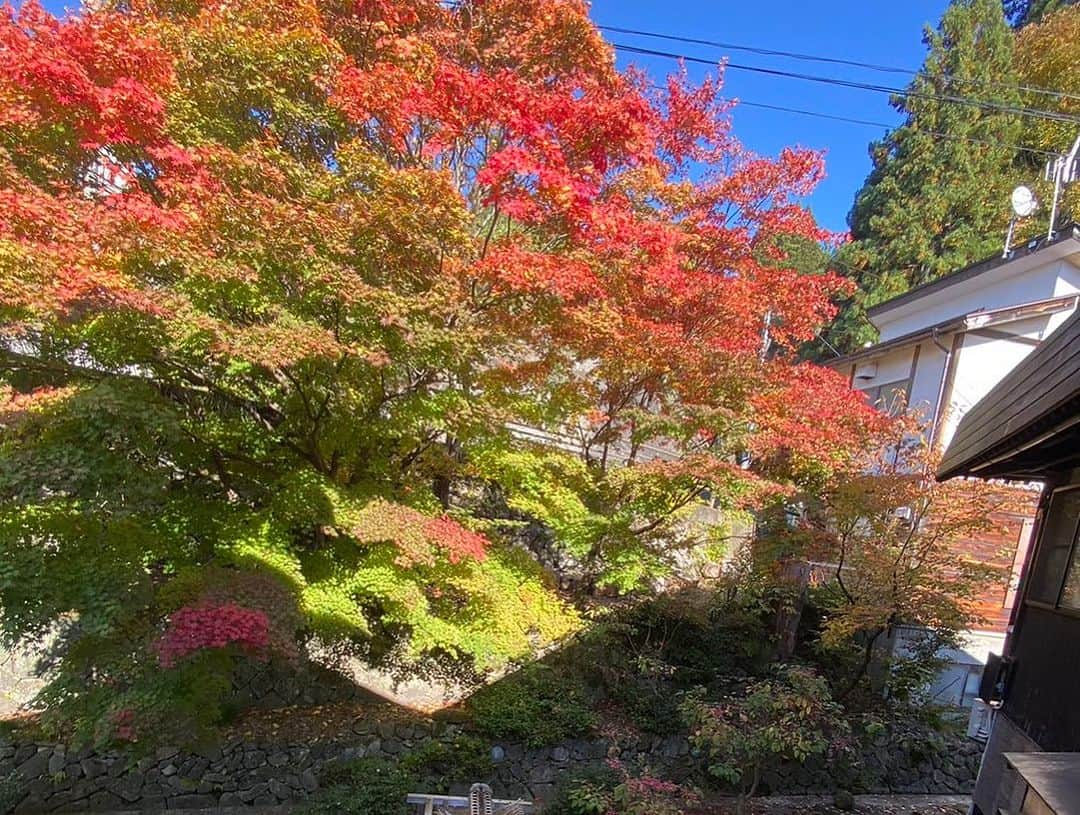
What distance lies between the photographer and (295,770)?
648 centimetres

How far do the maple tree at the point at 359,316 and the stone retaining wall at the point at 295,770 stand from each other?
1.24 metres

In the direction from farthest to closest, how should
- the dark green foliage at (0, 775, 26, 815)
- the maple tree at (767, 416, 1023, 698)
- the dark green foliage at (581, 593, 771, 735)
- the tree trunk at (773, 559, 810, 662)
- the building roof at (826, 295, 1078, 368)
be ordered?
the building roof at (826, 295, 1078, 368) → the tree trunk at (773, 559, 810, 662) → the dark green foliage at (581, 593, 771, 735) → the maple tree at (767, 416, 1023, 698) → the dark green foliage at (0, 775, 26, 815)

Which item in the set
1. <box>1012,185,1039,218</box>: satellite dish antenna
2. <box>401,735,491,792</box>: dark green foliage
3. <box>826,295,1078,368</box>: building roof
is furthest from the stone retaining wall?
<box>1012,185,1039,218</box>: satellite dish antenna

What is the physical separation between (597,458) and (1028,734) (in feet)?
18.1

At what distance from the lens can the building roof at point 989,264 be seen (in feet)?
31.8

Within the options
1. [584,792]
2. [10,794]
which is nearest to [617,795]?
[584,792]

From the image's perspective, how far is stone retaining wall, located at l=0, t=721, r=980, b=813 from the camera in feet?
20.3

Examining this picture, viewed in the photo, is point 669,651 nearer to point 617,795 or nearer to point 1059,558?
point 617,795

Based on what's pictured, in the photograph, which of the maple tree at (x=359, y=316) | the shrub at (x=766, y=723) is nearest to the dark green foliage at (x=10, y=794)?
the maple tree at (x=359, y=316)

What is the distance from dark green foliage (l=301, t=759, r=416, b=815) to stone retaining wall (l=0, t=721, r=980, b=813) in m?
0.30

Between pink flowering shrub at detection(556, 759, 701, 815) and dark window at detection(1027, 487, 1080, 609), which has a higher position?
dark window at detection(1027, 487, 1080, 609)

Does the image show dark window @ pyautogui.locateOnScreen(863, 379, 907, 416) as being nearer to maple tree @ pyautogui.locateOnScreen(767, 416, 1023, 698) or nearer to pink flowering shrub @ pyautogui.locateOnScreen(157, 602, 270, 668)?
maple tree @ pyautogui.locateOnScreen(767, 416, 1023, 698)

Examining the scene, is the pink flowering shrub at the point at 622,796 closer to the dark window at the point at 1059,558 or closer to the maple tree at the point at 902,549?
the maple tree at the point at 902,549

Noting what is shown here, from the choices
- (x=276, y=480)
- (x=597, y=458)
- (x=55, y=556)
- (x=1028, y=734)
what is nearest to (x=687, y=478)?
(x=597, y=458)
